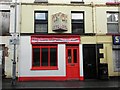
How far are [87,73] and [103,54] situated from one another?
2018 mm

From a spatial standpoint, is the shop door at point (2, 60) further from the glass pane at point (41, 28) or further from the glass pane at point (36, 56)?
the glass pane at point (41, 28)

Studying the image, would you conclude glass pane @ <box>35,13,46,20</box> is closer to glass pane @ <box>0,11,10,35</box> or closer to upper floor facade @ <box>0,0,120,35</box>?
upper floor facade @ <box>0,0,120,35</box>

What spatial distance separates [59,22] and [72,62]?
3.37 m

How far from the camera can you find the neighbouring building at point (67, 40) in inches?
836

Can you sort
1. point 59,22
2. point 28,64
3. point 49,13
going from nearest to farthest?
point 28,64 → point 59,22 → point 49,13

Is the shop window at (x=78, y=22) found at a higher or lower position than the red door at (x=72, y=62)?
higher

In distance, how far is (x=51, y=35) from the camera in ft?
70.2

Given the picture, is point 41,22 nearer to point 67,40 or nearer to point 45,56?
point 67,40

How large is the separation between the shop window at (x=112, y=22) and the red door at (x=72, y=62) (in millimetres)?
3308

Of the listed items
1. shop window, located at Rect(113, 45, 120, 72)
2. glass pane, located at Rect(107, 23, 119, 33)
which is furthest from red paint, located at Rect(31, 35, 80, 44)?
shop window, located at Rect(113, 45, 120, 72)

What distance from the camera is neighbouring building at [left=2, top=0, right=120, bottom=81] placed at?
836 inches

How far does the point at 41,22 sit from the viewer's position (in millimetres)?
21781

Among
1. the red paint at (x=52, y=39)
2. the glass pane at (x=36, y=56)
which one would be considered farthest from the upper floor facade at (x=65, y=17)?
the glass pane at (x=36, y=56)

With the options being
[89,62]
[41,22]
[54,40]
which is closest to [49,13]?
[41,22]
